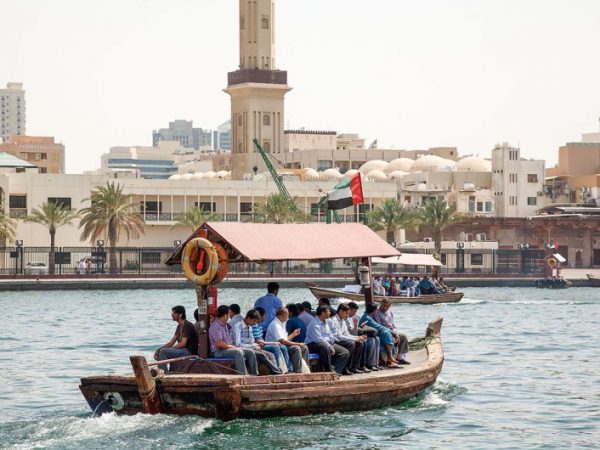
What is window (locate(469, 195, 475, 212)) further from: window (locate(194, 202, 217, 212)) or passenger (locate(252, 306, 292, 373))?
passenger (locate(252, 306, 292, 373))

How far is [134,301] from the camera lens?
70.9 m

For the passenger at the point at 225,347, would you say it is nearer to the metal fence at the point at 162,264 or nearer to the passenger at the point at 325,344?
the passenger at the point at 325,344

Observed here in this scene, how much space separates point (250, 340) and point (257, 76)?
117 m

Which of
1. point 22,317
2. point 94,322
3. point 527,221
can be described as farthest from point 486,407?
point 527,221

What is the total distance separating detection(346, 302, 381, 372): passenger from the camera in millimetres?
28375

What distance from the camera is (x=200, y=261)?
989 inches

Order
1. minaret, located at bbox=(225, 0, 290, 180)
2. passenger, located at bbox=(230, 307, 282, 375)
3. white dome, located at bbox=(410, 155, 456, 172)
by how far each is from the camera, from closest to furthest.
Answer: passenger, located at bbox=(230, 307, 282, 375) → white dome, located at bbox=(410, 155, 456, 172) → minaret, located at bbox=(225, 0, 290, 180)

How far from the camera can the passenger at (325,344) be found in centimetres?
2669

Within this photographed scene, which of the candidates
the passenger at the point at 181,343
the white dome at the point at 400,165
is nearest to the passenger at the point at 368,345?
the passenger at the point at 181,343

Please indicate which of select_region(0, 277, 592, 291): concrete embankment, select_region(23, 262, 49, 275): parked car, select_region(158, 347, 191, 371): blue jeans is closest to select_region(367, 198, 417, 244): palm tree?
select_region(0, 277, 592, 291): concrete embankment

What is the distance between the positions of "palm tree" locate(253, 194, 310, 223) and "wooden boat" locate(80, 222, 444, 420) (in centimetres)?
7458

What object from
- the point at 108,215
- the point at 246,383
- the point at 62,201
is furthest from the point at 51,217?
the point at 246,383

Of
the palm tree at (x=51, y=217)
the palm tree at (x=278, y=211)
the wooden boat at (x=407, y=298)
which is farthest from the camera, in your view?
the palm tree at (x=278, y=211)

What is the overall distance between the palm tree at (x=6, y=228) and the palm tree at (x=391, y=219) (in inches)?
1043
